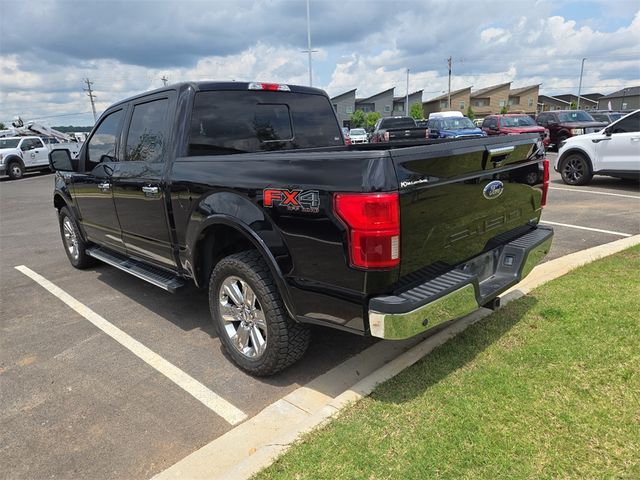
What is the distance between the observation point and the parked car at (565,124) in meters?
18.8

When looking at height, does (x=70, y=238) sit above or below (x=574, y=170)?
above

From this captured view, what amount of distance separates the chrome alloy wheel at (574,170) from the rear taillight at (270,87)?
29.6 feet

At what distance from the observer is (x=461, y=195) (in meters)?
2.84

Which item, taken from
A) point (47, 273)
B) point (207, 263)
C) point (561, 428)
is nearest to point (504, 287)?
point (561, 428)

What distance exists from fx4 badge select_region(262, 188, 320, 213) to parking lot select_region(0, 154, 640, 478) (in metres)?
1.29

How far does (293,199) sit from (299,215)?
101mm

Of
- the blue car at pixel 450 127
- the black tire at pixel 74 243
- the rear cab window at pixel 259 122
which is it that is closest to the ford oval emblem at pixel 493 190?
the rear cab window at pixel 259 122

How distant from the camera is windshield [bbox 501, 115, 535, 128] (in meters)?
19.4

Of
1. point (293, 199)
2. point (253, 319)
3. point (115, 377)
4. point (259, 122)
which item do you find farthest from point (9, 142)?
point (293, 199)

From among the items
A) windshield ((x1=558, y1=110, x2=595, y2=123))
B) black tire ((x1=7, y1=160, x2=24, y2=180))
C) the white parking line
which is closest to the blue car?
windshield ((x1=558, y1=110, x2=595, y2=123))

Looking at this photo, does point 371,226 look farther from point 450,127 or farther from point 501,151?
point 450,127

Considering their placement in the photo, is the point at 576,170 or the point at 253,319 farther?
the point at 576,170

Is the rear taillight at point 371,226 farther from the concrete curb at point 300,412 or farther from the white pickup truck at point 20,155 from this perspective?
the white pickup truck at point 20,155

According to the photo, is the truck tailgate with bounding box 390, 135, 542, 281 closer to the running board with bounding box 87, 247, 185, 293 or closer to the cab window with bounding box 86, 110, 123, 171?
the running board with bounding box 87, 247, 185, 293
